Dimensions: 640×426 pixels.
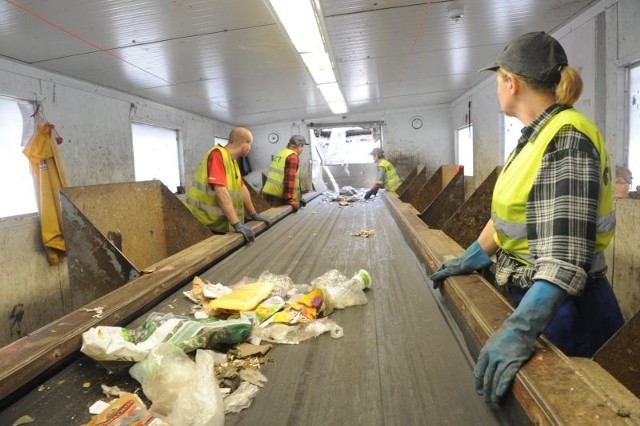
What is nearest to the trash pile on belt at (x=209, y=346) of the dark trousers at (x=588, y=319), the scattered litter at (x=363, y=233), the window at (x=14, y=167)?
the dark trousers at (x=588, y=319)

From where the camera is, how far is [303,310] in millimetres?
1565

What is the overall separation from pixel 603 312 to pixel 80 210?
2.51 metres

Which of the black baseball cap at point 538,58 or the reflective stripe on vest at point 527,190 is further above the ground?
the black baseball cap at point 538,58

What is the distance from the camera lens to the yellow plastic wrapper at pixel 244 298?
158cm

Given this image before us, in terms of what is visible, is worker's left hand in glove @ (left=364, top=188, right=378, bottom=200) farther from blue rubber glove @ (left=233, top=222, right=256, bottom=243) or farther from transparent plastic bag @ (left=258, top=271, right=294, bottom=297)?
transparent plastic bag @ (left=258, top=271, right=294, bottom=297)

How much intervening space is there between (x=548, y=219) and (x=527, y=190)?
16cm

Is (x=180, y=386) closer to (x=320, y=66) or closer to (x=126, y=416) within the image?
(x=126, y=416)

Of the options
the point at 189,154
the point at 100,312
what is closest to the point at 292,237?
the point at 100,312

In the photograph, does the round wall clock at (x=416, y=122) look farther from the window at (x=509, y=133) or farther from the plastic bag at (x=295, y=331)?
the plastic bag at (x=295, y=331)

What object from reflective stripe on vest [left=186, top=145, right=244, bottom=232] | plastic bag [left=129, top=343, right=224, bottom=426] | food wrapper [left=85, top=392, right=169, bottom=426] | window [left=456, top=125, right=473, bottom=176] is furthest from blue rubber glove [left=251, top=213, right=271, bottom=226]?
window [left=456, top=125, right=473, bottom=176]

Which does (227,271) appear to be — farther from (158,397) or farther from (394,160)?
(394,160)

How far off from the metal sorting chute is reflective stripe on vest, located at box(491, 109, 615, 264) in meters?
1.77

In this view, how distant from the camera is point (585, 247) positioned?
99cm

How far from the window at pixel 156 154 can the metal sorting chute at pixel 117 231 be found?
3.16 m
